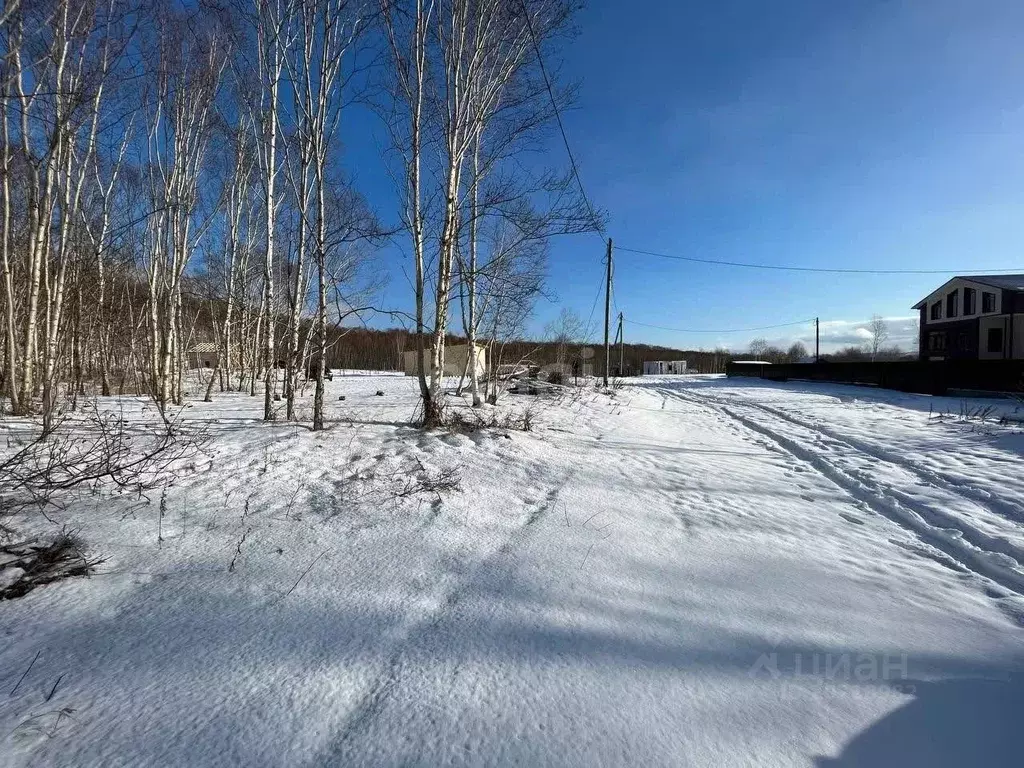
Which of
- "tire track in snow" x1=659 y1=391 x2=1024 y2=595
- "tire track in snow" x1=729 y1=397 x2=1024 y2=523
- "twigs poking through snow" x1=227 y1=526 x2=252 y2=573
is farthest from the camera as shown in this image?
"tire track in snow" x1=729 y1=397 x2=1024 y2=523

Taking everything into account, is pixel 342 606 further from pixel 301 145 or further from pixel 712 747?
pixel 301 145

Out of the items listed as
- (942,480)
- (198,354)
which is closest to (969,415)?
(942,480)

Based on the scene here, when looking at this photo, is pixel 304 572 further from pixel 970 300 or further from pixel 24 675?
pixel 970 300

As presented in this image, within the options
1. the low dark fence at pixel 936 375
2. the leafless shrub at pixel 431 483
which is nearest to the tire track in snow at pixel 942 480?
the leafless shrub at pixel 431 483

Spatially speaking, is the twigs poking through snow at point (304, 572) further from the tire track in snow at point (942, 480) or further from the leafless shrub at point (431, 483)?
the tire track in snow at point (942, 480)

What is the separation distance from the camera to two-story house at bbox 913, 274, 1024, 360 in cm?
2759

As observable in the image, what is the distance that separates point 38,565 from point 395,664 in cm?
246

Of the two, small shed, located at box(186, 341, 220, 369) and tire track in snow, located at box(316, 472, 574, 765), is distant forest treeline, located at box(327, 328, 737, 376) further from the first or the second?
tire track in snow, located at box(316, 472, 574, 765)

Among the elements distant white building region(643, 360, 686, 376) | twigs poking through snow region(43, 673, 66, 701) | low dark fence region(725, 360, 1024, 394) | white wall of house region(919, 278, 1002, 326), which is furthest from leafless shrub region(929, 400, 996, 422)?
distant white building region(643, 360, 686, 376)

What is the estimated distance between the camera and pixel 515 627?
2.53m

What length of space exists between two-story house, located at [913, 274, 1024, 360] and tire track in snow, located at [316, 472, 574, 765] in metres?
37.5

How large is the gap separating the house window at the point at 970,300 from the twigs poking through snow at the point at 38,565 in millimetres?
44261

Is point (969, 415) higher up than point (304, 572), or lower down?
higher up

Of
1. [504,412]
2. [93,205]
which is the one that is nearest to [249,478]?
[504,412]
